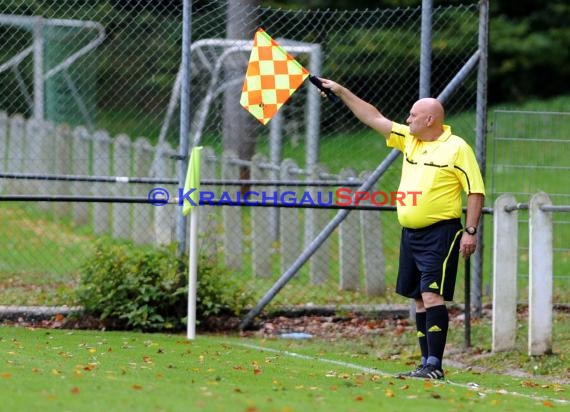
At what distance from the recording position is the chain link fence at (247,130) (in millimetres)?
11875

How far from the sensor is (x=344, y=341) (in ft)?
35.6

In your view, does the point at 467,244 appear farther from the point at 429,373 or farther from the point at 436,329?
the point at 429,373

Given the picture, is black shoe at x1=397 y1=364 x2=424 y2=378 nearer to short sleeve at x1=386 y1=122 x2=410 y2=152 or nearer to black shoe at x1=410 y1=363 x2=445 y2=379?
black shoe at x1=410 y1=363 x2=445 y2=379

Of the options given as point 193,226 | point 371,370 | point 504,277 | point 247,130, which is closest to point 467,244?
point 371,370

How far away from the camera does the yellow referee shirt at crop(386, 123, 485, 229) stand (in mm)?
8602

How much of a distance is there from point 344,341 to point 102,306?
205 centimetres

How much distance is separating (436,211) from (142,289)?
3.05 meters

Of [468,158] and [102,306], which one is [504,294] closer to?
[468,158]

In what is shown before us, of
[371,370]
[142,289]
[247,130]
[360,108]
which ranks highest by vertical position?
[247,130]

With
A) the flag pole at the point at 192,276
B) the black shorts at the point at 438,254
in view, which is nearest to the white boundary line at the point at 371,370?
the flag pole at the point at 192,276

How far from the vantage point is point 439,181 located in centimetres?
861

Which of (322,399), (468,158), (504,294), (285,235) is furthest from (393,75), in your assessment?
(322,399)

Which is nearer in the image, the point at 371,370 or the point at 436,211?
the point at 436,211

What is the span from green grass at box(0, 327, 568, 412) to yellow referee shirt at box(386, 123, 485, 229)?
1.12 m
